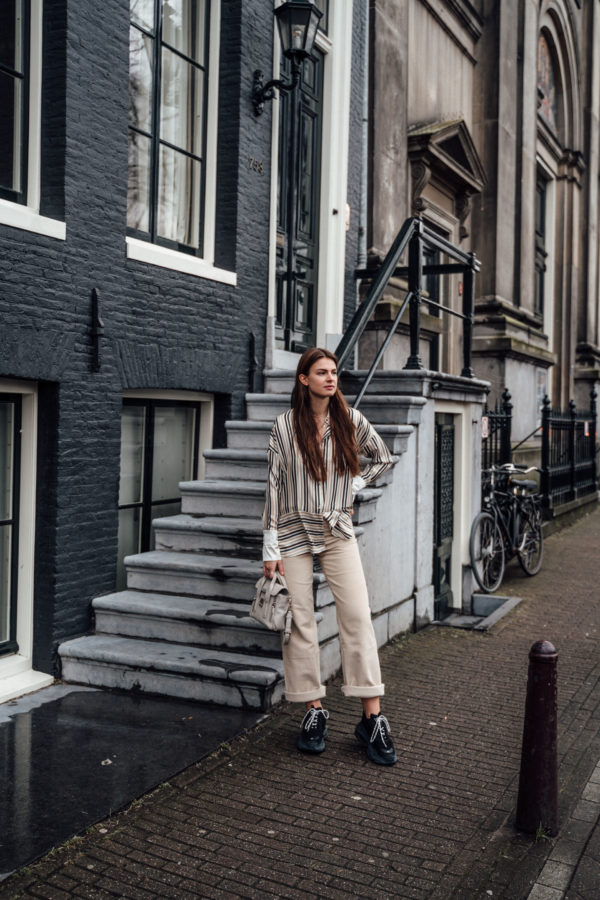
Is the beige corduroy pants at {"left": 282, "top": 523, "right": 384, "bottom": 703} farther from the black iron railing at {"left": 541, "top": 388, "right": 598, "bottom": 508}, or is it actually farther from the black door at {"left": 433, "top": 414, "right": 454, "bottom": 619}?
the black iron railing at {"left": 541, "top": 388, "right": 598, "bottom": 508}

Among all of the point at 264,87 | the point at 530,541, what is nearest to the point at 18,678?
the point at 264,87

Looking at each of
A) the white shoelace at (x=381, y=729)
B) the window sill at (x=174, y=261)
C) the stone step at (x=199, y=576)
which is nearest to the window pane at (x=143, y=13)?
the window sill at (x=174, y=261)

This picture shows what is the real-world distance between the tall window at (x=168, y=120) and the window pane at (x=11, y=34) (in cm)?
110

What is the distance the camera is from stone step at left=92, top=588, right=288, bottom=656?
5371 millimetres

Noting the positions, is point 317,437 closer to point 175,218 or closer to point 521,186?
point 175,218

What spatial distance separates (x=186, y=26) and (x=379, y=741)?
5.92 m

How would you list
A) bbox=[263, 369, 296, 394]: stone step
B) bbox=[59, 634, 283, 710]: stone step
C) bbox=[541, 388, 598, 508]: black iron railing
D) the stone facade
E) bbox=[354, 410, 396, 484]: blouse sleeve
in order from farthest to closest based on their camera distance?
1. bbox=[541, 388, 598, 508]: black iron railing
2. the stone facade
3. bbox=[263, 369, 296, 394]: stone step
4. bbox=[59, 634, 283, 710]: stone step
5. bbox=[354, 410, 396, 484]: blouse sleeve

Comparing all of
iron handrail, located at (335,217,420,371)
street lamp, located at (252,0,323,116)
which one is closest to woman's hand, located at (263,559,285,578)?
iron handrail, located at (335,217,420,371)

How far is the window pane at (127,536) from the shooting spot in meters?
6.69

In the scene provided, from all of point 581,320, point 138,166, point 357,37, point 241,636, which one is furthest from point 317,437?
point 581,320

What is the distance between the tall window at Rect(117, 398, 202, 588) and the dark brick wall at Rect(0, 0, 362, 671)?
362 millimetres

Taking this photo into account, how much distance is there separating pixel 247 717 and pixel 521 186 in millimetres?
13693

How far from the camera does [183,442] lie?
7.41m

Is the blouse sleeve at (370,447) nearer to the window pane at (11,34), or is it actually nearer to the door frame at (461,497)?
the window pane at (11,34)
